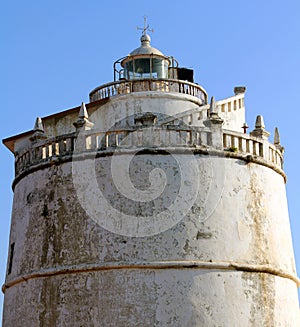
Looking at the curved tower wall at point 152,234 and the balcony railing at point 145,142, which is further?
the balcony railing at point 145,142

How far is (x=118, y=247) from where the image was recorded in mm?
15359

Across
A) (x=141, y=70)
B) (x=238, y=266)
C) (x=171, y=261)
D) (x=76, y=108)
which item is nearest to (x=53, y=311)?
(x=171, y=261)

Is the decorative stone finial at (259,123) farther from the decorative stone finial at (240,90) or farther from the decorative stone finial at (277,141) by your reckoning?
the decorative stone finial at (240,90)

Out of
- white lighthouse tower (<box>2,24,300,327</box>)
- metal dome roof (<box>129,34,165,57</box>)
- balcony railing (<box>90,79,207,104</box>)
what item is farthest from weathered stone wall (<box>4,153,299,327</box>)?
metal dome roof (<box>129,34,165,57</box>)

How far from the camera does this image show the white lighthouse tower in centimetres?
1509

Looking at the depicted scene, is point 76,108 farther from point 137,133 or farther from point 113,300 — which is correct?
point 113,300

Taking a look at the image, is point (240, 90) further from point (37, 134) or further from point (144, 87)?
point (37, 134)

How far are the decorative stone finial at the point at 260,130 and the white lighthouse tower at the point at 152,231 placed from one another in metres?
0.05

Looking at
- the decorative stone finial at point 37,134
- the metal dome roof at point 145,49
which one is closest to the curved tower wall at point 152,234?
the decorative stone finial at point 37,134

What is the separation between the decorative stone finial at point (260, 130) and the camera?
1719 centimetres

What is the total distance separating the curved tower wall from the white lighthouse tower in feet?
0.07

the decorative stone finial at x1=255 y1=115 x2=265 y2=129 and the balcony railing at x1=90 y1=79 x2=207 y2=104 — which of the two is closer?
the decorative stone finial at x1=255 y1=115 x2=265 y2=129

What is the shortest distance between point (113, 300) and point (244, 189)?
3587mm

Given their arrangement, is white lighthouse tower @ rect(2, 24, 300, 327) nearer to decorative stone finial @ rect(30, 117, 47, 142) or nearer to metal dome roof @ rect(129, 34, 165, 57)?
decorative stone finial @ rect(30, 117, 47, 142)
